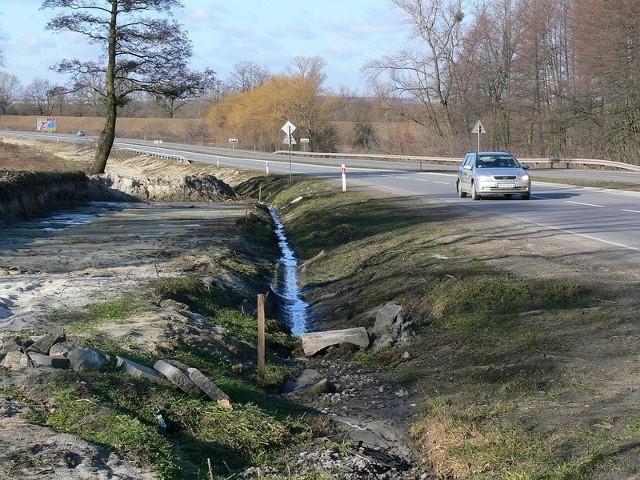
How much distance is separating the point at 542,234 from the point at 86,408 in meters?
12.4

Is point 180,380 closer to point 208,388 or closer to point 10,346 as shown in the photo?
point 208,388

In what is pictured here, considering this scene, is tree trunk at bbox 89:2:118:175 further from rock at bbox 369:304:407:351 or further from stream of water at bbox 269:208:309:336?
rock at bbox 369:304:407:351

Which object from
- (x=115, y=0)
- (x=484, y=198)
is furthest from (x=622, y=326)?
(x=115, y=0)

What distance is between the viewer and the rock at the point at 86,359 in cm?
838

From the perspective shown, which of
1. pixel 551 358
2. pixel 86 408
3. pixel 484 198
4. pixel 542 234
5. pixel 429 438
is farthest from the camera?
pixel 484 198

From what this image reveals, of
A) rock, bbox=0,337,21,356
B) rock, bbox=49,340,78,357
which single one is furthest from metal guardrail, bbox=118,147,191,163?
rock, bbox=49,340,78,357

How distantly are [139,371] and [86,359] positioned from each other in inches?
21.4

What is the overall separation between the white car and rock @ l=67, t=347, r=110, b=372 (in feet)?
64.7

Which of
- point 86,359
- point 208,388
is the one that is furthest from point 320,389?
point 86,359

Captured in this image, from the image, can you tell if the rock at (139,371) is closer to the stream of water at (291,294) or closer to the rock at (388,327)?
the rock at (388,327)

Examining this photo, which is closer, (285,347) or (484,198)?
(285,347)

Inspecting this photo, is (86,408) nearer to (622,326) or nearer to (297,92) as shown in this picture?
(622,326)

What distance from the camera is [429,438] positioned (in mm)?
7723

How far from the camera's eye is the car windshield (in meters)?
27.4
